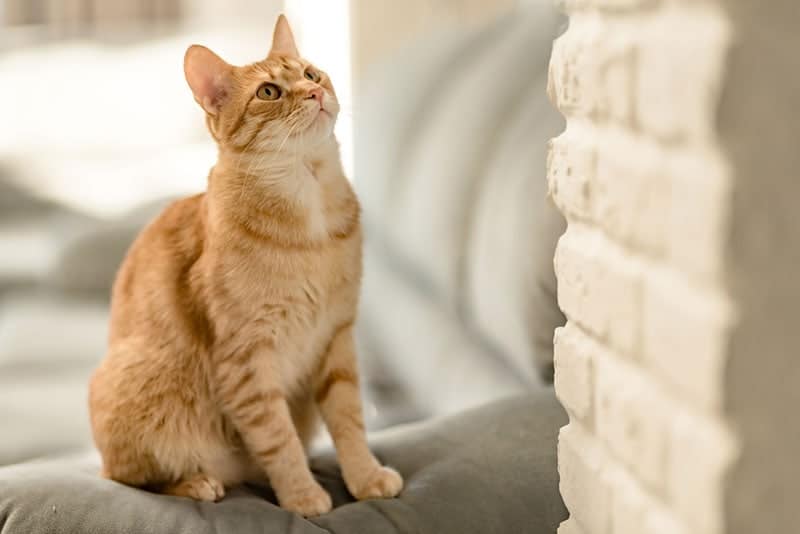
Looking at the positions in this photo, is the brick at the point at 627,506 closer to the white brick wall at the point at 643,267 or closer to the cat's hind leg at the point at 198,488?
the white brick wall at the point at 643,267

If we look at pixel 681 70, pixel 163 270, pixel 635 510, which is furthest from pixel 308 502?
pixel 681 70

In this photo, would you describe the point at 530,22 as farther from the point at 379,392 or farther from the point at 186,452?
the point at 186,452

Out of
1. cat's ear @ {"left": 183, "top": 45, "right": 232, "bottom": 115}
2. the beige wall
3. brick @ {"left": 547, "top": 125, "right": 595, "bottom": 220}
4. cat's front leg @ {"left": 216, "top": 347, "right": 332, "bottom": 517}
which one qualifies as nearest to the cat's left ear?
cat's ear @ {"left": 183, "top": 45, "right": 232, "bottom": 115}

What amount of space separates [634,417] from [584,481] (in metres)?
0.15

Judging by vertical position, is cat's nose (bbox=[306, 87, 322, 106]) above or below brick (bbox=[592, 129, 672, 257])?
below

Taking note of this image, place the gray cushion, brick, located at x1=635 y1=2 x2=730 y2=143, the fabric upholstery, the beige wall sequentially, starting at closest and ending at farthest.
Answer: brick, located at x1=635 y1=2 x2=730 y2=143
the gray cushion
the fabric upholstery
the beige wall

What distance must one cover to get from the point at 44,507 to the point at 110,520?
3.0 inches

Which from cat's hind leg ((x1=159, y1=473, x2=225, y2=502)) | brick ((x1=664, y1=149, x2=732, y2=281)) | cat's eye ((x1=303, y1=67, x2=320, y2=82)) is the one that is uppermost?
brick ((x1=664, y1=149, x2=732, y2=281))

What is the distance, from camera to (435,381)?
6.14 ft

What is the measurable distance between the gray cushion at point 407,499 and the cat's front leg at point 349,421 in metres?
0.03

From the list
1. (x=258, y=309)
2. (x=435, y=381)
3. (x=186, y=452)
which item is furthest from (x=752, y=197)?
(x=435, y=381)

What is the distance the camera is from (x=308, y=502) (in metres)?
1.26

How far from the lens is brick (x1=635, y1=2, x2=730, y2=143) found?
577mm

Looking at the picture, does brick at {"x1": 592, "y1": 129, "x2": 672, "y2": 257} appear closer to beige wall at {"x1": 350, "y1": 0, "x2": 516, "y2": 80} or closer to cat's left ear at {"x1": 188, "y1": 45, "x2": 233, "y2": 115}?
cat's left ear at {"x1": 188, "y1": 45, "x2": 233, "y2": 115}
